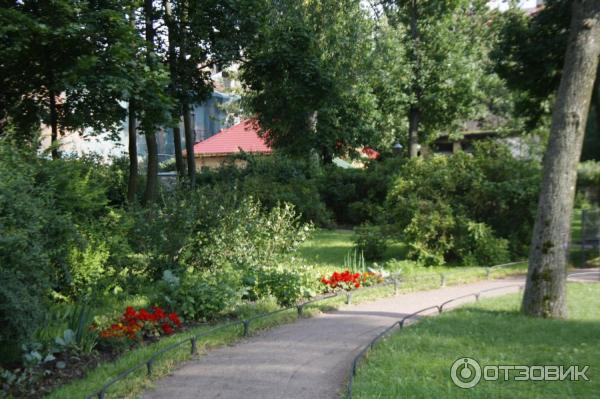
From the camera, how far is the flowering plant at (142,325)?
693cm

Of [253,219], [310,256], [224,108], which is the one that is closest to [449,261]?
[310,256]

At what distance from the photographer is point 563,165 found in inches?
328

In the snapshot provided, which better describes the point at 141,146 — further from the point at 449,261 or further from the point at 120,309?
the point at 120,309

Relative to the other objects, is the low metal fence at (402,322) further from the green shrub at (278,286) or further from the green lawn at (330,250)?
the green lawn at (330,250)

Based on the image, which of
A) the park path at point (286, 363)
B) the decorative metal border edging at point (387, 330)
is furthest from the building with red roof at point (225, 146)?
the park path at point (286, 363)

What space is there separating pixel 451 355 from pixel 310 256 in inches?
365

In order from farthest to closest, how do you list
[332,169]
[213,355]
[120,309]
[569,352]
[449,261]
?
[332,169]
[449,261]
[120,309]
[213,355]
[569,352]

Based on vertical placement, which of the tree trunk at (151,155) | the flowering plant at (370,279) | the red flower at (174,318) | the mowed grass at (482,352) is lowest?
the mowed grass at (482,352)

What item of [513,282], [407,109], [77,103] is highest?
[407,109]

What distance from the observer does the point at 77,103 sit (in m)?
12.8

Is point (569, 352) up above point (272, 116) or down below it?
below

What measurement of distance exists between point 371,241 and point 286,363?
8685 millimetres

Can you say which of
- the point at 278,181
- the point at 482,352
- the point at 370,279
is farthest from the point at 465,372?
the point at 278,181

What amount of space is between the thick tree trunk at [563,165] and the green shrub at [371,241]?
6590 mm
